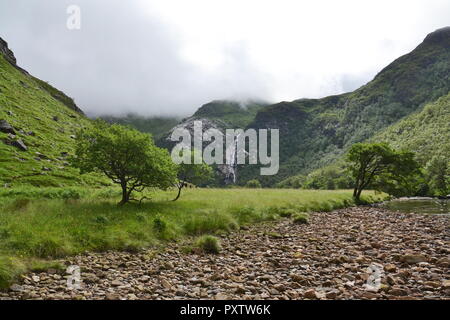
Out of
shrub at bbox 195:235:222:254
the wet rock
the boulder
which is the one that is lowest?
shrub at bbox 195:235:222:254

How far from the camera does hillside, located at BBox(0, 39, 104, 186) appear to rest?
49.6 metres

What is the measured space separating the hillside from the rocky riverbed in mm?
40698

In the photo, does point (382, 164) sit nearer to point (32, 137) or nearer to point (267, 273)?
point (267, 273)

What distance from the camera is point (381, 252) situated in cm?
1421

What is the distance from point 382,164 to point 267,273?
46654mm

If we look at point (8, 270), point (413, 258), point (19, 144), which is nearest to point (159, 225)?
point (8, 270)

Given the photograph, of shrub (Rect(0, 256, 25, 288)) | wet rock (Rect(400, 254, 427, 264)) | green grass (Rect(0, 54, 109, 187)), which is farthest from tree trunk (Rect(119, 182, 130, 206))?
wet rock (Rect(400, 254, 427, 264))

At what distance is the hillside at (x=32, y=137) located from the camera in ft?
163

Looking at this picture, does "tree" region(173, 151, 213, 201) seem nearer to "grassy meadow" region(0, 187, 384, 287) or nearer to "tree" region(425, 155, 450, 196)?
"grassy meadow" region(0, 187, 384, 287)

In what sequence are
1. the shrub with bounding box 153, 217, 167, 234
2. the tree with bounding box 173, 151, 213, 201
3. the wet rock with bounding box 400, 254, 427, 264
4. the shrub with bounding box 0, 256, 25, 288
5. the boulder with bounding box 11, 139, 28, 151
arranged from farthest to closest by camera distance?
the boulder with bounding box 11, 139, 28, 151, the tree with bounding box 173, 151, 213, 201, the shrub with bounding box 153, 217, 167, 234, the wet rock with bounding box 400, 254, 427, 264, the shrub with bounding box 0, 256, 25, 288

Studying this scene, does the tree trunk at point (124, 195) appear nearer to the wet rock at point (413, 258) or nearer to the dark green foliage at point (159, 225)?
the dark green foliage at point (159, 225)

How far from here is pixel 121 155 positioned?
2373cm
